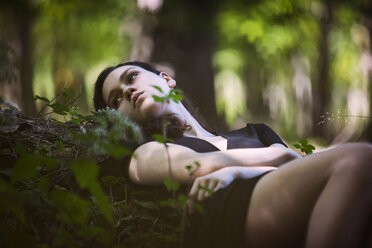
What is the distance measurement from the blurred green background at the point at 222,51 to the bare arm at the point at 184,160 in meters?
0.51

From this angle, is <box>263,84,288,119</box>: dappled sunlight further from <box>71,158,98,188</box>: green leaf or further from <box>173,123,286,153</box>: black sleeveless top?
<box>71,158,98,188</box>: green leaf

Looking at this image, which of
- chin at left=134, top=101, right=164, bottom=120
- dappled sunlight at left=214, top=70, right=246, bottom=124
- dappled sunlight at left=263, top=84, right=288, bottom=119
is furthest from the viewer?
dappled sunlight at left=263, top=84, right=288, bottom=119

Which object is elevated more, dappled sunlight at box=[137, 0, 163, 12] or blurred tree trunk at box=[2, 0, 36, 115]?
dappled sunlight at box=[137, 0, 163, 12]

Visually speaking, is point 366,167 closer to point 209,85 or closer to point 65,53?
point 209,85

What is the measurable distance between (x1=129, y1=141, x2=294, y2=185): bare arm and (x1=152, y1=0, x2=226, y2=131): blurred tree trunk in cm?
436

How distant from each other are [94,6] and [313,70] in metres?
8.82

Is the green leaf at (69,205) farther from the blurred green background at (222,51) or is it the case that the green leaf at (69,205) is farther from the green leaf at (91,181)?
the blurred green background at (222,51)

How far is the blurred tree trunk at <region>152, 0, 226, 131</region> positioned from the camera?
6516mm

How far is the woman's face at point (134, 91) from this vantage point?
2.35 metres

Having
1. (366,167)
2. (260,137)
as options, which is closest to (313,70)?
(260,137)

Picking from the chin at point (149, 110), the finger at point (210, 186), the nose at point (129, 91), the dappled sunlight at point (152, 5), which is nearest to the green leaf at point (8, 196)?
the finger at point (210, 186)

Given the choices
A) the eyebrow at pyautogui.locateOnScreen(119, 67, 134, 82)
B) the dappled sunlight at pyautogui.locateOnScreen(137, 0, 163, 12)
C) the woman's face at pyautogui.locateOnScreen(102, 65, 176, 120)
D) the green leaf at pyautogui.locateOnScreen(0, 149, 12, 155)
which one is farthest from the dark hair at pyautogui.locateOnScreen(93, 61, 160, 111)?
the dappled sunlight at pyautogui.locateOnScreen(137, 0, 163, 12)

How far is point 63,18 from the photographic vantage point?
421 inches

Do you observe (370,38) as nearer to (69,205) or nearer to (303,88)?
(303,88)
